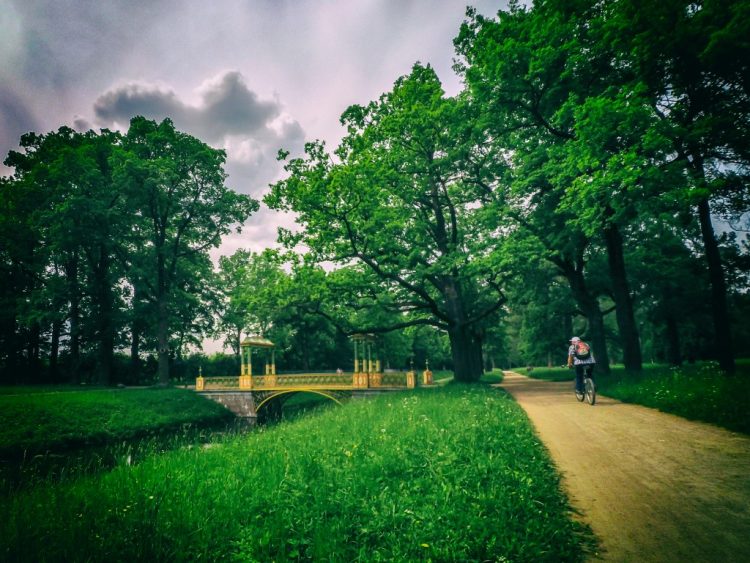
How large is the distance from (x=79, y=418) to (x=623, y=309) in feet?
81.6

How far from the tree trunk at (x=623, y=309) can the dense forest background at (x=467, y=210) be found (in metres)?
0.09

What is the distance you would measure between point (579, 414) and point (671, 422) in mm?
2024

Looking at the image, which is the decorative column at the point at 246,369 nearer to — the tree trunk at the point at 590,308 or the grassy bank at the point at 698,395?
the tree trunk at the point at 590,308

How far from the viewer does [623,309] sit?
1478 cm

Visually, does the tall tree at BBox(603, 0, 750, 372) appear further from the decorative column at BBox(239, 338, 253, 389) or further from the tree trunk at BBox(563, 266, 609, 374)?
the decorative column at BBox(239, 338, 253, 389)

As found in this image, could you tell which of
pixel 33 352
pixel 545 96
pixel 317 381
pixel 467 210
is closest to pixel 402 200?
pixel 467 210

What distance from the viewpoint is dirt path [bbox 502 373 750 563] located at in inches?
126

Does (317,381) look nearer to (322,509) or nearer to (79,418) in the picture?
(79,418)

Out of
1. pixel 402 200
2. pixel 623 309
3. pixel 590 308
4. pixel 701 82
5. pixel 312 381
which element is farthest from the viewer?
pixel 312 381

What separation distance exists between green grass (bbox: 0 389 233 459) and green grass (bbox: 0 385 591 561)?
12.8m

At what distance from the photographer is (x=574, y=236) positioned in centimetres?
1493

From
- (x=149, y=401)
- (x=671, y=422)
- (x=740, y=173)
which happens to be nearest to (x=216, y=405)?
(x=149, y=401)

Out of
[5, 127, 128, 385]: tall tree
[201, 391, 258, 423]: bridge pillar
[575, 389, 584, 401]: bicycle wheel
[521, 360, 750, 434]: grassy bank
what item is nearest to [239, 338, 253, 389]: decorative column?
[201, 391, 258, 423]: bridge pillar

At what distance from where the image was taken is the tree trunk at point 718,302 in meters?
10.8
